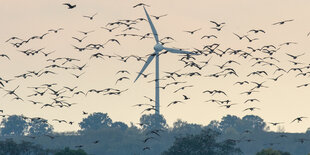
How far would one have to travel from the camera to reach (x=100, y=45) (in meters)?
138

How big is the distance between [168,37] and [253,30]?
12.5 meters

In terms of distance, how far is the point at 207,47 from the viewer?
134 m

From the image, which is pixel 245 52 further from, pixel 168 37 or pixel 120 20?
pixel 120 20

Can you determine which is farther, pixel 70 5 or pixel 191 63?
pixel 191 63

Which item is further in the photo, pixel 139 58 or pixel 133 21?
pixel 139 58

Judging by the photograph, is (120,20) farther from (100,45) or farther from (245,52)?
(245,52)

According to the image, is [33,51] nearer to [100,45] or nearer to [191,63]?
[100,45]

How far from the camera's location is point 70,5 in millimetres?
120375

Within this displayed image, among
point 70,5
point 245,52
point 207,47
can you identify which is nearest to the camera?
point 70,5

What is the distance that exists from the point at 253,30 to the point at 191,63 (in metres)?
10.3

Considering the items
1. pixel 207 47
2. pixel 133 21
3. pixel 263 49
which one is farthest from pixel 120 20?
pixel 263 49

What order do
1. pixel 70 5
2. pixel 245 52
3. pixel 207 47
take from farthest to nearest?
pixel 245 52
pixel 207 47
pixel 70 5

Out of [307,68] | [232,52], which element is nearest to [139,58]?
[232,52]

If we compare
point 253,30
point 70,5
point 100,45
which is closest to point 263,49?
point 253,30
